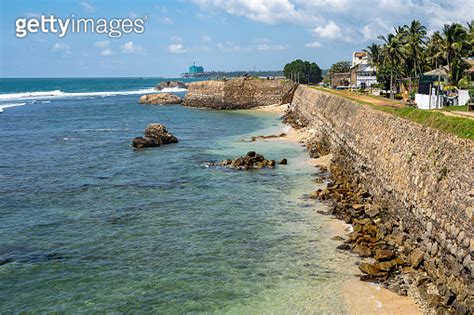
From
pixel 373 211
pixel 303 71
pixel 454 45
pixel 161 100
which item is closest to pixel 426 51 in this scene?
pixel 454 45

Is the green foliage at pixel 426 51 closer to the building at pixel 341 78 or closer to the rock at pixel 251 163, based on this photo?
the rock at pixel 251 163

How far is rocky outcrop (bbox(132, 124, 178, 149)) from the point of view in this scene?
139 feet

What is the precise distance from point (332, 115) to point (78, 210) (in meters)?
24.7

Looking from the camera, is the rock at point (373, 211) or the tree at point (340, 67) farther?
the tree at point (340, 67)

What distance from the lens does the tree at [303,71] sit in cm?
12612

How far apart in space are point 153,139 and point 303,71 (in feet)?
300

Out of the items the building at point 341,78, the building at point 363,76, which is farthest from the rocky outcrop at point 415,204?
the building at point 341,78

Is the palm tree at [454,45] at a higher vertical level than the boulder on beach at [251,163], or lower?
higher

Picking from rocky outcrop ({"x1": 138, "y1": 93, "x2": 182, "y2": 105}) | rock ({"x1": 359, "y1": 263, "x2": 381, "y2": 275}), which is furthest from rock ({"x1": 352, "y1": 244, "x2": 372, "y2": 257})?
rocky outcrop ({"x1": 138, "y1": 93, "x2": 182, "y2": 105})

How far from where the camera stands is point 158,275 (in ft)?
52.5

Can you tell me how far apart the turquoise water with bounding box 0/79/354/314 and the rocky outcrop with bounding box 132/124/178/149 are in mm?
3580

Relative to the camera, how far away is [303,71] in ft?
421

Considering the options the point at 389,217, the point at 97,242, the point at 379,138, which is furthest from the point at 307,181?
the point at 97,242

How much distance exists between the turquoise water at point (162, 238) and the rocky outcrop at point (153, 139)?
3.58 m
